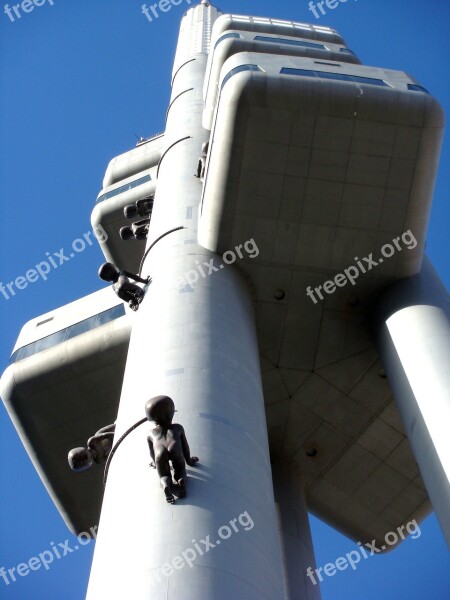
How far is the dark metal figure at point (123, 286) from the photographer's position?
19250 millimetres

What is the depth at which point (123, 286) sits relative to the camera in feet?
63.2

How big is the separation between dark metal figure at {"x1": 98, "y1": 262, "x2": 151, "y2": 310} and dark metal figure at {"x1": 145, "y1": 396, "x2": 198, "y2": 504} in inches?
251

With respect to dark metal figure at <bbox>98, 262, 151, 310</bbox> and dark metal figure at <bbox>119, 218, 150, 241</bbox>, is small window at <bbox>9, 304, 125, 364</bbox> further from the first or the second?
dark metal figure at <bbox>98, 262, 151, 310</bbox>

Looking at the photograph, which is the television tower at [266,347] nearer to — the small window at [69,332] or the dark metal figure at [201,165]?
the small window at [69,332]

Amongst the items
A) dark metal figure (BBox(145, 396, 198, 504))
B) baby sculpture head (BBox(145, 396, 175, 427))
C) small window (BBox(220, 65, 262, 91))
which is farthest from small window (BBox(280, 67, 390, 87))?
dark metal figure (BBox(145, 396, 198, 504))

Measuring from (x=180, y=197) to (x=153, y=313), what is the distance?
21.6 ft

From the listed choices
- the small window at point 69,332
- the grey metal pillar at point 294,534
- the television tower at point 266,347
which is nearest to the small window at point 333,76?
the television tower at point 266,347

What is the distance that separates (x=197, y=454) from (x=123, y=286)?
674cm

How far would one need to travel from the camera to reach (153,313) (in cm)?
1777

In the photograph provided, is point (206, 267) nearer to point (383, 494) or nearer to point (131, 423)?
point (131, 423)

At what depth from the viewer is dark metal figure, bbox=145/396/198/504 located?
12.6 meters

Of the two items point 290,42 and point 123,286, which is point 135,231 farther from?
point 290,42

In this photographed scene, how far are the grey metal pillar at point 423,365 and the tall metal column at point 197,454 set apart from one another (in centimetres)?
303

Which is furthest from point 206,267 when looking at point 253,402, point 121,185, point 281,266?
point 121,185
